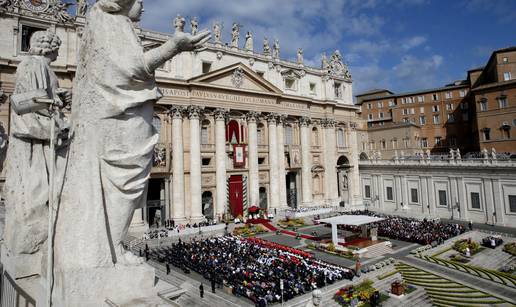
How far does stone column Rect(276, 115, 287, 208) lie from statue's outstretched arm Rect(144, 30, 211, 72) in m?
32.4

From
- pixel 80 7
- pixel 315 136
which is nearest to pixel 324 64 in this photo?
pixel 315 136

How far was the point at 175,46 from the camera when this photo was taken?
3465mm

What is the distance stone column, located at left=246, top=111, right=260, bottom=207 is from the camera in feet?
109

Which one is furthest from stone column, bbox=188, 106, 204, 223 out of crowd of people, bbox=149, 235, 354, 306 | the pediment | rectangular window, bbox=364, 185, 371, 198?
rectangular window, bbox=364, 185, 371, 198

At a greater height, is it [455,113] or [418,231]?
[455,113]

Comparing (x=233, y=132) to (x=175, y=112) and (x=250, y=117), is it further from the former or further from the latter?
(x=175, y=112)

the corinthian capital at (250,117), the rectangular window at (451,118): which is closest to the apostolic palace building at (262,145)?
the corinthian capital at (250,117)

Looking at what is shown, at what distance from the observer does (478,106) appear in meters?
42.5

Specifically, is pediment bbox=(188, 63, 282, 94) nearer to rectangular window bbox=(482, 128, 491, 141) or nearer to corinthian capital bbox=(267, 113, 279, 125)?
corinthian capital bbox=(267, 113, 279, 125)

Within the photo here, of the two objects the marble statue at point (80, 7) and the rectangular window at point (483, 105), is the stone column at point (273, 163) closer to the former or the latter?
the marble statue at point (80, 7)

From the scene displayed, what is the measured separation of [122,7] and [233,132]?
94.3ft

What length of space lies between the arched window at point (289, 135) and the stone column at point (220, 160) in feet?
31.3

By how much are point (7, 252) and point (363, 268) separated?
56.2ft

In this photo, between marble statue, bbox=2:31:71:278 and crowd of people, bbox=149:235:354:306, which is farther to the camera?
crowd of people, bbox=149:235:354:306
